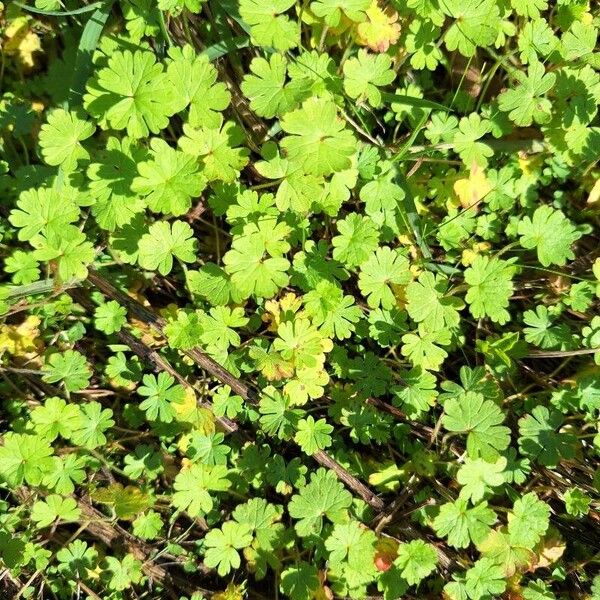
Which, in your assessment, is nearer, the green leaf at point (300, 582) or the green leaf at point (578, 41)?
the green leaf at point (300, 582)

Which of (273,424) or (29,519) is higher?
(273,424)

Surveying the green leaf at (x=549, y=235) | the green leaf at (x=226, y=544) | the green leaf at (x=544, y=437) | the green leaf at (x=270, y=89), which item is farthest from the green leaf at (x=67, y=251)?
the green leaf at (x=544, y=437)

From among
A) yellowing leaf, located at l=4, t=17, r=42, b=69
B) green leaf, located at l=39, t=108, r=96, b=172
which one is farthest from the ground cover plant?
yellowing leaf, located at l=4, t=17, r=42, b=69

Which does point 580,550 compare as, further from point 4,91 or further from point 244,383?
point 4,91

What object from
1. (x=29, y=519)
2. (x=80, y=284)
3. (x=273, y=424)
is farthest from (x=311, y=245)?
(x=29, y=519)

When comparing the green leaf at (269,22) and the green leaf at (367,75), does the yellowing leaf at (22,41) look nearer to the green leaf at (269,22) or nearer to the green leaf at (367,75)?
the green leaf at (269,22)
